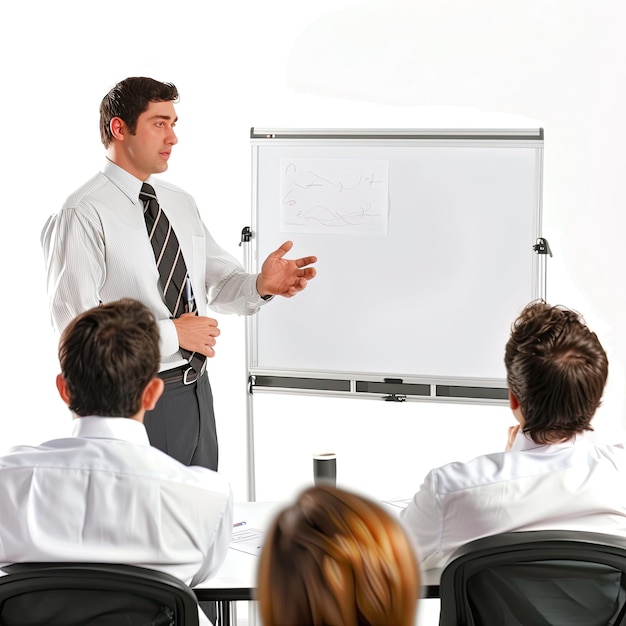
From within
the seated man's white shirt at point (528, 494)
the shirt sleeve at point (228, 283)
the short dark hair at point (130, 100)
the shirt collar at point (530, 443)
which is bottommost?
the seated man's white shirt at point (528, 494)

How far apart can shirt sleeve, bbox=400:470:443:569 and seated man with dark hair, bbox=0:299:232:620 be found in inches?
13.6

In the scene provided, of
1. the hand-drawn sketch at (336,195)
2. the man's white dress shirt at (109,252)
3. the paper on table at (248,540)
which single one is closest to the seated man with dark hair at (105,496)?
the paper on table at (248,540)

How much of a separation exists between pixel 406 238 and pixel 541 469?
72.2 inches

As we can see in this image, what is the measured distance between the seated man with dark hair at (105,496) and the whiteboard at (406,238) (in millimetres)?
1836

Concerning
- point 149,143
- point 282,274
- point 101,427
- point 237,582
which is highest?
point 149,143

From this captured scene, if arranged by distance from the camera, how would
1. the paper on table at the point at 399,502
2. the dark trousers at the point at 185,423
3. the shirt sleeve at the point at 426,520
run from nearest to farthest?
the shirt sleeve at the point at 426,520 → the paper on table at the point at 399,502 → the dark trousers at the point at 185,423

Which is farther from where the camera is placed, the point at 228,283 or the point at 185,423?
the point at 228,283

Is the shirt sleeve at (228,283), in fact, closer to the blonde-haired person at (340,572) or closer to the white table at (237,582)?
the white table at (237,582)

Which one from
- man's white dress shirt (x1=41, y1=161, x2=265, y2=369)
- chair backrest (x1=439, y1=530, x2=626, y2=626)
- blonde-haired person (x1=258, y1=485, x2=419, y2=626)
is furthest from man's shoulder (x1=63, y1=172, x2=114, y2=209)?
blonde-haired person (x1=258, y1=485, x2=419, y2=626)

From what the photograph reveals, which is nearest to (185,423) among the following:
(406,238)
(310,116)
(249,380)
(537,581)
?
(249,380)

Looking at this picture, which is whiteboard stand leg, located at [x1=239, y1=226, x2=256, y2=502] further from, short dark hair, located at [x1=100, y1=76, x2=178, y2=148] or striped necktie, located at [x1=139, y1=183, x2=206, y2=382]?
short dark hair, located at [x1=100, y1=76, x2=178, y2=148]

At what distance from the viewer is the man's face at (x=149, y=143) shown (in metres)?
2.77

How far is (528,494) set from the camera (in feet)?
5.19

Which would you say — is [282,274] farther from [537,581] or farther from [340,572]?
[340,572]
